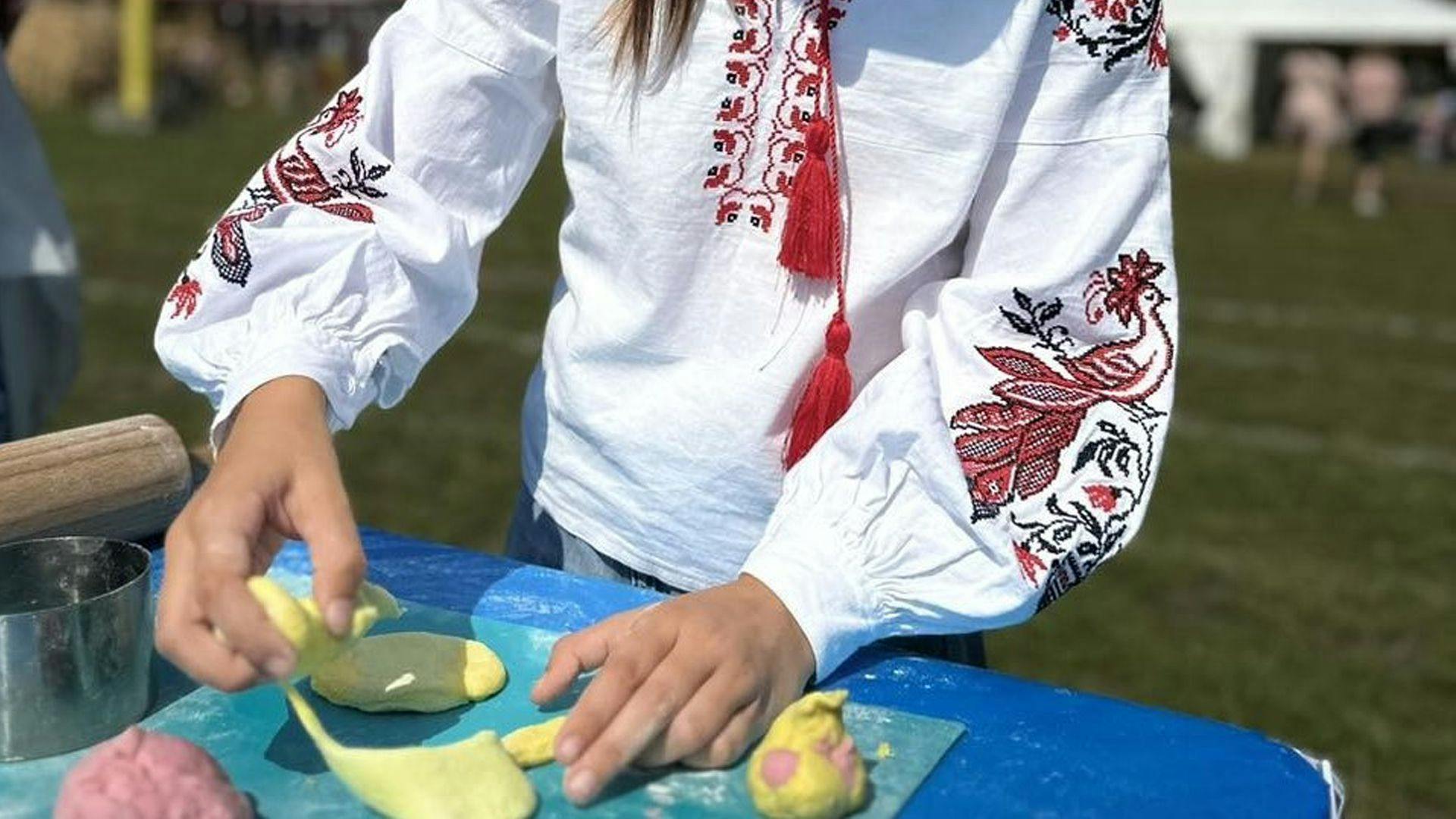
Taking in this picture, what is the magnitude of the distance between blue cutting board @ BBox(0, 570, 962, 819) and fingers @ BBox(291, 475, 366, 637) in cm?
12

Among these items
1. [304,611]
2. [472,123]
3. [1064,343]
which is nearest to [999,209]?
[1064,343]

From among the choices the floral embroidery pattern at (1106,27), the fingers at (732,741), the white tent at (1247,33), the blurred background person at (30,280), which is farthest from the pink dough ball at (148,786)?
the white tent at (1247,33)

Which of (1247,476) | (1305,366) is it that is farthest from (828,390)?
(1305,366)

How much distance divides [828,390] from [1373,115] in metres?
13.6

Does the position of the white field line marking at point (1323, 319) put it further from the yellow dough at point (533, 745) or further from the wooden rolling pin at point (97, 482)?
the yellow dough at point (533, 745)

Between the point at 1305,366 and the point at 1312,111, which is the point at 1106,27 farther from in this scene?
the point at 1312,111

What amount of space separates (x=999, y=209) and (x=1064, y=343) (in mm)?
110

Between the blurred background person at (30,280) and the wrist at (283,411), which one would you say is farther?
the blurred background person at (30,280)

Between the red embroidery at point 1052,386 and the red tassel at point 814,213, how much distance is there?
0.15m

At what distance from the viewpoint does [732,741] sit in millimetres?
1062

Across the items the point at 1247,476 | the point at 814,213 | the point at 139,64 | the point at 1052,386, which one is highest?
the point at 139,64

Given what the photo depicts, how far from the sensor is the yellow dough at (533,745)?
1047 millimetres

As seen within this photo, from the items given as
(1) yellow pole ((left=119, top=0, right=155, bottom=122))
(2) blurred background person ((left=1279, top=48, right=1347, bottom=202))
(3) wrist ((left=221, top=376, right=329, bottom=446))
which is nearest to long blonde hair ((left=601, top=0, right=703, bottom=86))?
(3) wrist ((left=221, top=376, right=329, bottom=446))

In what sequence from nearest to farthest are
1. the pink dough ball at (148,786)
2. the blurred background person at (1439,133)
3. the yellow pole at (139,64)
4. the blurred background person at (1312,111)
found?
1. the pink dough ball at (148,786)
2. the blurred background person at (1312,111)
3. the yellow pole at (139,64)
4. the blurred background person at (1439,133)
